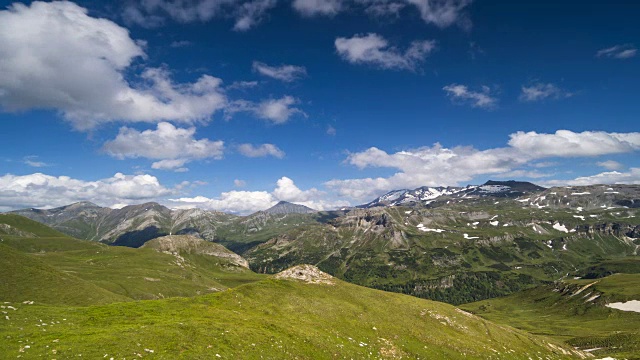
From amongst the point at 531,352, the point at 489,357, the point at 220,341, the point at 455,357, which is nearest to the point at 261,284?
the point at 220,341

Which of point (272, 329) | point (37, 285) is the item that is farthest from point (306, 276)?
point (37, 285)

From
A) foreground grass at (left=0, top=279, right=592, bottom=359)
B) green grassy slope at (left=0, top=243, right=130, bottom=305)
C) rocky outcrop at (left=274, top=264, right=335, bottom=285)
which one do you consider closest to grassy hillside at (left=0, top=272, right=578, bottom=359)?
foreground grass at (left=0, top=279, right=592, bottom=359)

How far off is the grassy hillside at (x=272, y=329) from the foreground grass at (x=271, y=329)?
0.45 ft

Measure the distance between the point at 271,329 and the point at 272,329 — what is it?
0.53 ft

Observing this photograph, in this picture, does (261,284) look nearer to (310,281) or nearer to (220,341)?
(310,281)

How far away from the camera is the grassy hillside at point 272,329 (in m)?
36.9

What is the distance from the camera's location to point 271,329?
54469 millimetres

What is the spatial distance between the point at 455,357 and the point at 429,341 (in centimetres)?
534

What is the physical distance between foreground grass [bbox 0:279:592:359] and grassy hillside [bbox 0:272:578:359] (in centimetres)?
14

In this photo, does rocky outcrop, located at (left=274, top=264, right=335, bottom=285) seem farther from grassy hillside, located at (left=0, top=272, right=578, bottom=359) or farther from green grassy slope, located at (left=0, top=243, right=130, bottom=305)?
green grassy slope, located at (left=0, top=243, right=130, bottom=305)

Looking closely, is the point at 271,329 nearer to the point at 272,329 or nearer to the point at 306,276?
the point at 272,329

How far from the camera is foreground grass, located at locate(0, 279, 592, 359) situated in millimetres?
36812

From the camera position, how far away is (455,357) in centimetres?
6525

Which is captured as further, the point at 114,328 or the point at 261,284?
the point at 261,284
